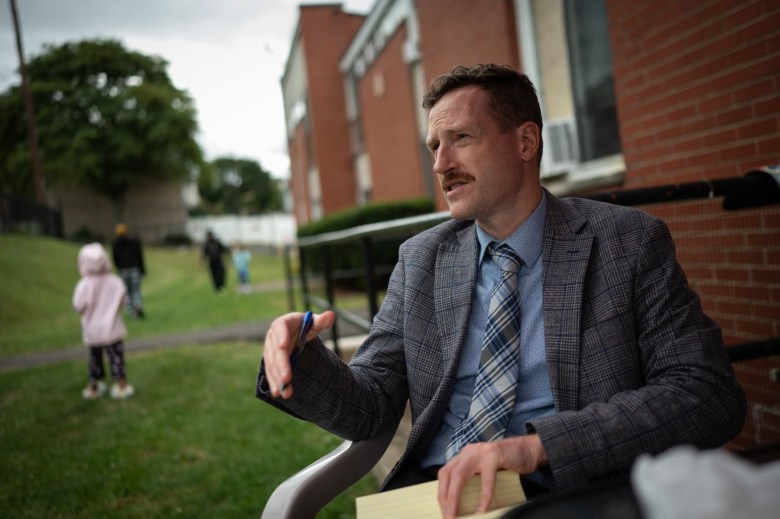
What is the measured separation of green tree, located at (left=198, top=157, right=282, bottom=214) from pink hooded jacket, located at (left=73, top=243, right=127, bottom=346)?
80.2 meters

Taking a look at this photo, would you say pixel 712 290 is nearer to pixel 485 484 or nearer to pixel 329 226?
pixel 485 484

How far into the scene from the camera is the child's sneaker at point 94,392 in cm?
600

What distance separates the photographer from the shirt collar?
66.4 inches

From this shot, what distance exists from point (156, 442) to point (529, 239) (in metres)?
3.79

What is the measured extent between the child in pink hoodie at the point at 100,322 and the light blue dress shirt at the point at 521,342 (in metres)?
5.09

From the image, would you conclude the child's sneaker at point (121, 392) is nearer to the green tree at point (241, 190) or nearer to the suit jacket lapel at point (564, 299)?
the suit jacket lapel at point (564, 299)

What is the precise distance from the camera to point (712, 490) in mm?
464

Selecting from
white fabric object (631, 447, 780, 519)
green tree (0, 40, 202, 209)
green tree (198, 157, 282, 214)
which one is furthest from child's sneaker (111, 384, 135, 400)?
green tree (198, 157, 282, 214)

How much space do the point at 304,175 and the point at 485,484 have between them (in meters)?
27.8

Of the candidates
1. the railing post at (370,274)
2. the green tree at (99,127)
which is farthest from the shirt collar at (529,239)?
the green tree at (99,127)

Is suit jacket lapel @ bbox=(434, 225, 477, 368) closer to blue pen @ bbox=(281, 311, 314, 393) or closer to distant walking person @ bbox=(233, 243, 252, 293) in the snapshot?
blue pen @ bbox=(281, 311, 314, 393)

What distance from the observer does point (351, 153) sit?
2314 cm

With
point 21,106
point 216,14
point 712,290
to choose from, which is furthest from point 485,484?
point 21,106

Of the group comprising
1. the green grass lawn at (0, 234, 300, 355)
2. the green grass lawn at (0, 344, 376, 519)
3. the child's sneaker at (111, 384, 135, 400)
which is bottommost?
the green grass lawn at (0, 344, 376, 519)
